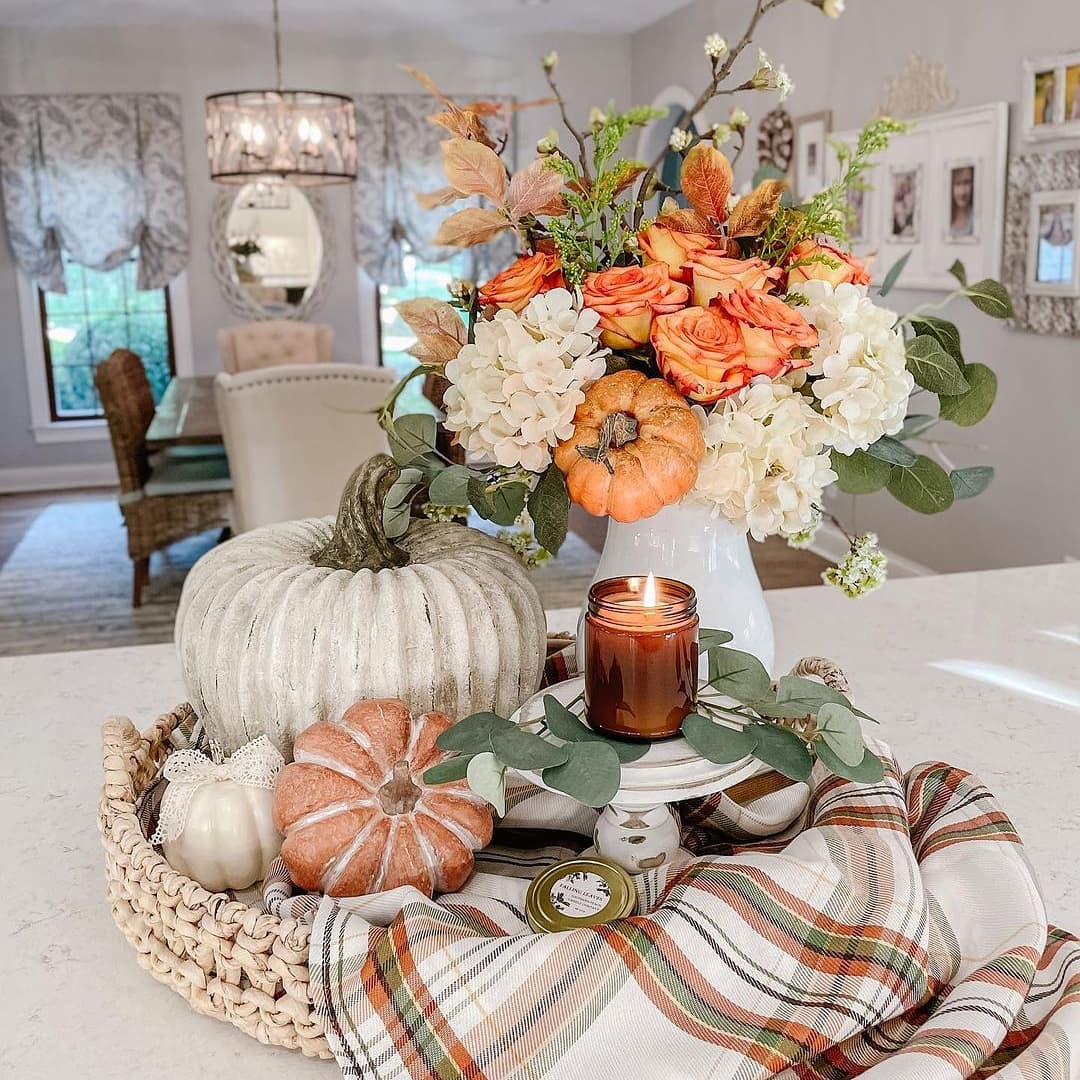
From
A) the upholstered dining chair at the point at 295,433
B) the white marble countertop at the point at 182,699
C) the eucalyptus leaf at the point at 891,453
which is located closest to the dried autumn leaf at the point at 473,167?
the eucalyptus leaf at the point at 891,453

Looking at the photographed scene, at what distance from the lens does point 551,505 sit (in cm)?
79

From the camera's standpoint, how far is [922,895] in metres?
0.60

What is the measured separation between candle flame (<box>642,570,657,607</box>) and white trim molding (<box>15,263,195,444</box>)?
676cm

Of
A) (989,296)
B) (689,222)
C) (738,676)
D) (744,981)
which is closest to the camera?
(744,981)

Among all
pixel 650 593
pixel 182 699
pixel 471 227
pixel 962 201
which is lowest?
pixel 182 699

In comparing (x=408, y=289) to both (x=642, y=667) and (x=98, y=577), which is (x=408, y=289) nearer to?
(x=98, y=577)

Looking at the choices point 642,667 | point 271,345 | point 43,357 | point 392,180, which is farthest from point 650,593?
Answer: point 43,357

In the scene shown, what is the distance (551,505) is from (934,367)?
0.30m

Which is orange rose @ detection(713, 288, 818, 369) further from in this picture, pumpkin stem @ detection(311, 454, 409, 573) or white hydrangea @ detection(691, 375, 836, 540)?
pumpkin stem @ detection(311, 454, 409, 573)

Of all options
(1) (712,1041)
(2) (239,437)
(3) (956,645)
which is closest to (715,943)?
(1) (712,1041)

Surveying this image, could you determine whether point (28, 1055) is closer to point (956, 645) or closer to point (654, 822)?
point (654, 822)

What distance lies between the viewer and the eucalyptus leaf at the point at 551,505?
784 mm

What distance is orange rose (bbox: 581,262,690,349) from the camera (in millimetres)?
711

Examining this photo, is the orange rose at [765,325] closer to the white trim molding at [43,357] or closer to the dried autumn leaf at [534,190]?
the dried autumn leaf at [534,190]
